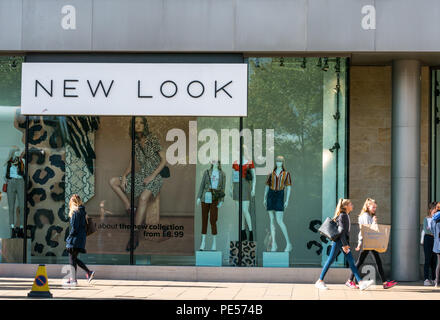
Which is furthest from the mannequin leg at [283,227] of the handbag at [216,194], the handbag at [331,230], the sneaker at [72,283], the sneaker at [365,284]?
the sneaker at [72,283]

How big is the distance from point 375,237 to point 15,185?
7684 mm

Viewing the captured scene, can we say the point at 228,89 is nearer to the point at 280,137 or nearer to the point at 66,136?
the point at 280,137

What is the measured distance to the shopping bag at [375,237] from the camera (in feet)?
45.3

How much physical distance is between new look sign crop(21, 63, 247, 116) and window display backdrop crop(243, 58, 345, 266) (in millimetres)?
700

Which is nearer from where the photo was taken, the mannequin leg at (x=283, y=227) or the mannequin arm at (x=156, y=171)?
the mannequin leg at (x=283, y=227)

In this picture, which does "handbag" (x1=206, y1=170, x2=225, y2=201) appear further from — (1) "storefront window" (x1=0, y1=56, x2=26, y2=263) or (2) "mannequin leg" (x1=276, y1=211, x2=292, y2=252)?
(1) "storefront window" (x1=0, y1=56, x2=26, y2=263)

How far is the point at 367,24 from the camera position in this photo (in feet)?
48.3

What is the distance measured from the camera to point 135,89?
15234 mm

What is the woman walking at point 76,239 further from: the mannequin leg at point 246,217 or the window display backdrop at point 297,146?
the window display backdrop at point 297,146

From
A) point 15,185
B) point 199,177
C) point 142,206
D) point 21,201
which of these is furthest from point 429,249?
point 15,185

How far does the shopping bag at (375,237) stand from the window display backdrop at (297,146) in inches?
68.6
